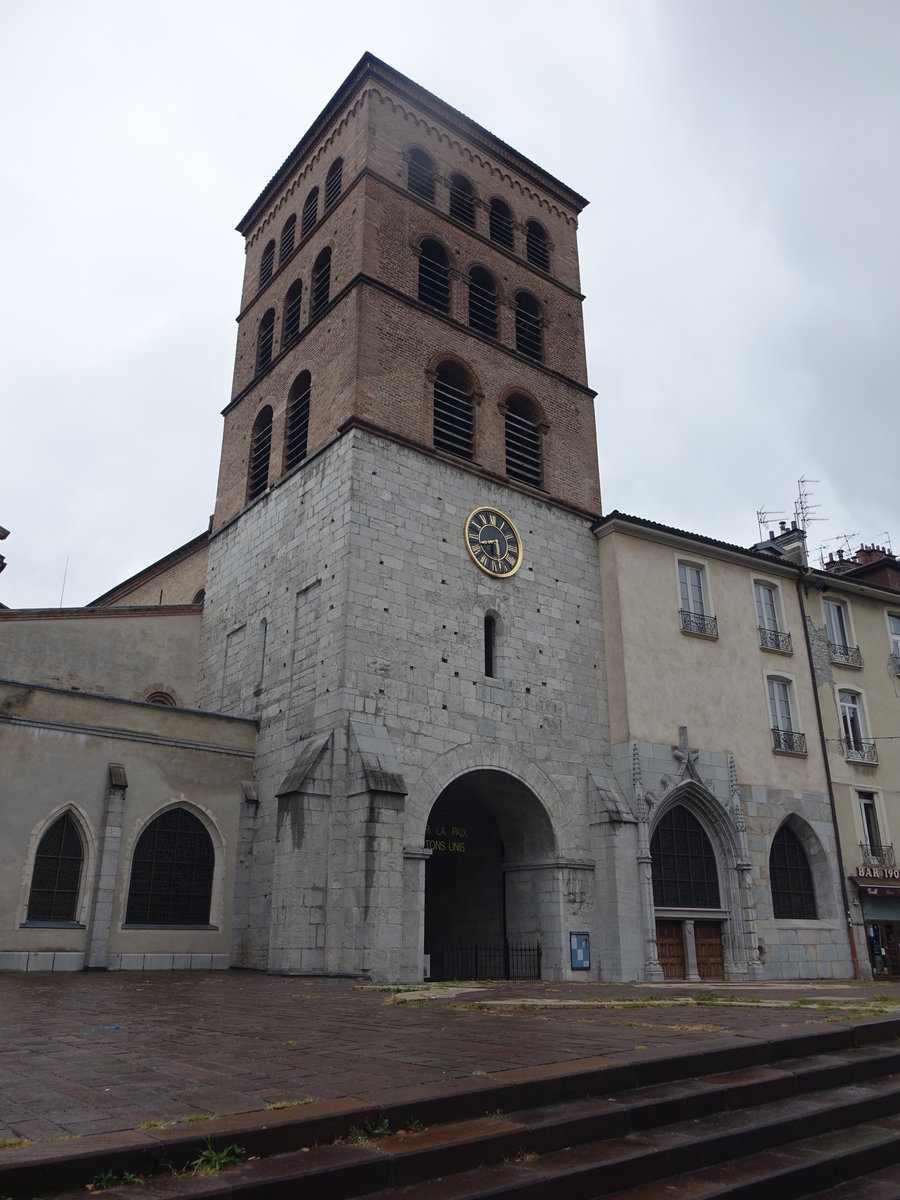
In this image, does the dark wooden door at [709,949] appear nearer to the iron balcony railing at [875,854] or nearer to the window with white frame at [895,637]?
the iron balcony railing at [875,854]

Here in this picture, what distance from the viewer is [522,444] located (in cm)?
2555

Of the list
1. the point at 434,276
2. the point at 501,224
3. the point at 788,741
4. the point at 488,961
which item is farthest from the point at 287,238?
the point at 488,961

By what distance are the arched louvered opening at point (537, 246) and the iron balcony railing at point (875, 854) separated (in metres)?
20.7

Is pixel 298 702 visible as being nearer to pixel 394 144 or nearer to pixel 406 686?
pixel 406 686

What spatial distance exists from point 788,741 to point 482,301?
621 inches

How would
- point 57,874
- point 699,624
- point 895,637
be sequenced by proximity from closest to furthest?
point 57,874
point 699,624
point 895,637

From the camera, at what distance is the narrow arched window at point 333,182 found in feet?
89.4

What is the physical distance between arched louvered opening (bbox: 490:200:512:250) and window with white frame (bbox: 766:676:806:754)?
16.1m

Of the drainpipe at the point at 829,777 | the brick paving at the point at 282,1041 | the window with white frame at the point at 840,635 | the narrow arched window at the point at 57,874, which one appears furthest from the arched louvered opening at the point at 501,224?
the brick paving at the point at 282,1041

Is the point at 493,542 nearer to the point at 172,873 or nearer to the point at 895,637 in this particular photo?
the point at 172,873

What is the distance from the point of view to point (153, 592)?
33.1 metres

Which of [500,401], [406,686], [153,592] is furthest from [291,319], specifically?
[406,686]

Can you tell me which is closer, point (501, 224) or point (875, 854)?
point (875, 854)

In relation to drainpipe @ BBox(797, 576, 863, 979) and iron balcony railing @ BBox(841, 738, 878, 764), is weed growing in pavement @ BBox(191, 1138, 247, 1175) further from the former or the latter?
iron balcony railing @ BBox(841, 738, 878, 764)
